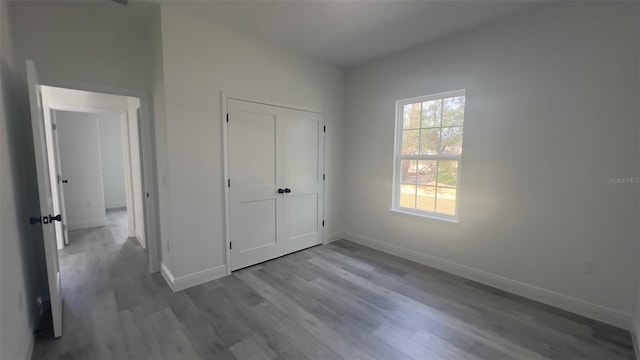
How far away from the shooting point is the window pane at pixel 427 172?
326 centimetres

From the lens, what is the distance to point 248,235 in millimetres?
3217

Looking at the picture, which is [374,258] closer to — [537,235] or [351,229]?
[351,229]

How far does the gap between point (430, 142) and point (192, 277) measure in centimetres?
317

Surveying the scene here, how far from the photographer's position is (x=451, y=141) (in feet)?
10.1

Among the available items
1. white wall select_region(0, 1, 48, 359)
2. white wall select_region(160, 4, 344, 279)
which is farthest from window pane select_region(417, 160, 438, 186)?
white wall select_region(0, 1, 48, 359)

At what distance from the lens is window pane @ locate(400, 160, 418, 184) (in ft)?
11.3

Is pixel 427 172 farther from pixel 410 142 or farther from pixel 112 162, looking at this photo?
pixel 112 162

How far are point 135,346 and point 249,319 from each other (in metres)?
0.81

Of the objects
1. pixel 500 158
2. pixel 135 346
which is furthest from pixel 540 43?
pixel 135 346

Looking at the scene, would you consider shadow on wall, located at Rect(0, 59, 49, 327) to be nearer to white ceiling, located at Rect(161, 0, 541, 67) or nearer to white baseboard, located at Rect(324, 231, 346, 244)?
white ceiling, located at Rect(161, 0, 541, 67)

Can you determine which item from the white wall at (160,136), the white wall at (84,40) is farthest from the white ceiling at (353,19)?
the white wall at (84,40)

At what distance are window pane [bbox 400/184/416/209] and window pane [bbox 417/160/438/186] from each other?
155 mm

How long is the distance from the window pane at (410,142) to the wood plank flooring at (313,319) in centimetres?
150

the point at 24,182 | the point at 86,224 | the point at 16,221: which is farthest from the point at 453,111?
the point at 86,224
